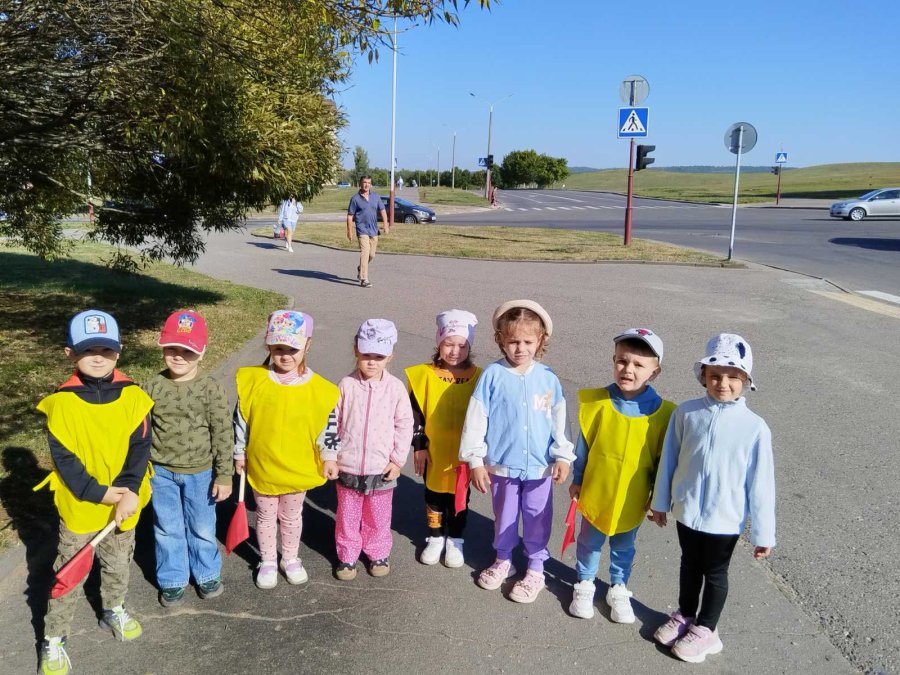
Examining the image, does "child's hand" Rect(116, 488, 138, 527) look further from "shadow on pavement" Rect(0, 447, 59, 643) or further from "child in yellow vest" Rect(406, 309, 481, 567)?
"child in yellow vest" Rect(406, 309, 481, 567)

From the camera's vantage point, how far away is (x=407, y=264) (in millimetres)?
16047

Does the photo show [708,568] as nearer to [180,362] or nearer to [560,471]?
[560,471]

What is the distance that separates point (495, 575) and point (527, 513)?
356mm

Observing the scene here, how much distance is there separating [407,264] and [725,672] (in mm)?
13515

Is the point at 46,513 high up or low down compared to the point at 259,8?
down

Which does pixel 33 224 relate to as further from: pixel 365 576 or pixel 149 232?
pixel 365 576

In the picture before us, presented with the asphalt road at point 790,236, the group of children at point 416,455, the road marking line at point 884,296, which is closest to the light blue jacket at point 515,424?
the group of children at point 416,455

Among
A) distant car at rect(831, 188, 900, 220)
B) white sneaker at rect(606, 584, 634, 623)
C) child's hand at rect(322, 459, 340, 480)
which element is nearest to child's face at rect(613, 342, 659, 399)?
white sneaker at rect(606, 584, 634, 623)

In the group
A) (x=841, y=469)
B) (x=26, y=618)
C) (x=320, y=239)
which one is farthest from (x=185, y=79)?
(x=320, y=239)

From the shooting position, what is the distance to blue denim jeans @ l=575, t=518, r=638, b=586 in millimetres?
3463

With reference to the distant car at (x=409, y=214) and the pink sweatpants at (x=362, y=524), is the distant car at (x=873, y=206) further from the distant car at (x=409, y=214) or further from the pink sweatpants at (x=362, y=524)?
the pink sweatpants at (x=362, y=524)

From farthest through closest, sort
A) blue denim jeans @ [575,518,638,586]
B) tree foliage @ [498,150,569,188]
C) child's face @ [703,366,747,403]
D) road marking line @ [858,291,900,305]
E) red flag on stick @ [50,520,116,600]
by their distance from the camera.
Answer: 1. tree foliage @ [498,150,569,188]
2. road marking line @ [858,291,900,305]
3. blue denim jeans @ [575,518,638,586]
4. child's face @ [703,366,747,403]
5. red flag on stick @ [50,520,116,600]

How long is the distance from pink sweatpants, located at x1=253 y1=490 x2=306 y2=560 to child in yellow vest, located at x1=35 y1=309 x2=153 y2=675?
66 cm

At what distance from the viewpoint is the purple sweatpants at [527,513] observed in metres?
3.64
